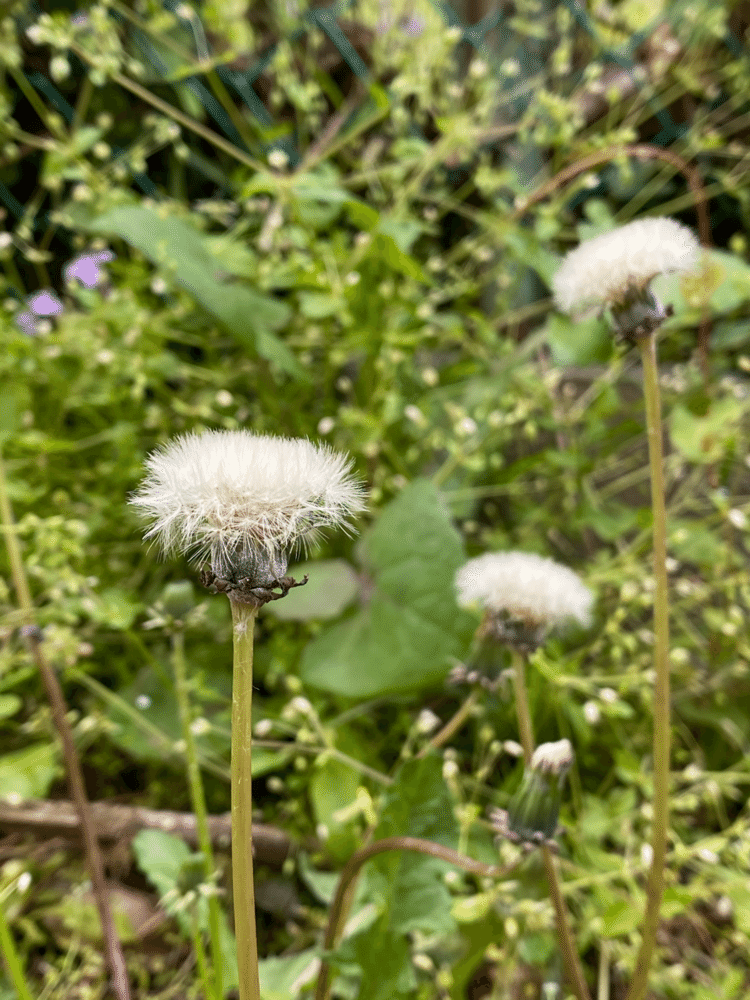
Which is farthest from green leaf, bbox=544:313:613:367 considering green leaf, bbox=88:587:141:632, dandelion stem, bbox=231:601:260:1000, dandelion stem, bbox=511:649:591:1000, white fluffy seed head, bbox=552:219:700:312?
dandelion stem, bbox=231:601:260:1000

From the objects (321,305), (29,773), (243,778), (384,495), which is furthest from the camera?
(384,495)

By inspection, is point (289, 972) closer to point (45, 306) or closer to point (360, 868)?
point (360, 868)

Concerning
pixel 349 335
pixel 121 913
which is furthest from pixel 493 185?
pixel 121 913

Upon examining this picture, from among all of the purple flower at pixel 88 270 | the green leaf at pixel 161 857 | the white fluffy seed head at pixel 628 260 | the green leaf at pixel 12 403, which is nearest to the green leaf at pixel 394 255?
the white fluffy seed head at pixel 628 260

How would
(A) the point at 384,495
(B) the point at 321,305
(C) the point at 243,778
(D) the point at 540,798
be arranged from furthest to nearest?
1. (A) the point at 384,495
2. (B) the point at 321,305
3. (D) the point at 540,798
4. (C) the point at 243,778

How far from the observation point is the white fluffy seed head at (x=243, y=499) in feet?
1.09

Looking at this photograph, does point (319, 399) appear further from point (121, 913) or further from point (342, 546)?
point (121, 913)

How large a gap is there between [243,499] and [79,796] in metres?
0.45

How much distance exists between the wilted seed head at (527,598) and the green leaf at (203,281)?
1.43ft

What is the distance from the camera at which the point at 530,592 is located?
1.88 feet

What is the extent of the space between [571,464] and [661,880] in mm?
579

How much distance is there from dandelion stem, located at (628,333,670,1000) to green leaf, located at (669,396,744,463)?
481mm

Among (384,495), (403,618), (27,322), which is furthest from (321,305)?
(27,322)

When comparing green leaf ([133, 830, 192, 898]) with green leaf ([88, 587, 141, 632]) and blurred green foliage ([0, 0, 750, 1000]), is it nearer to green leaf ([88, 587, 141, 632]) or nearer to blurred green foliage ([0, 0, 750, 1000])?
blurred green foliage ([0, 0, 750, 1000])
